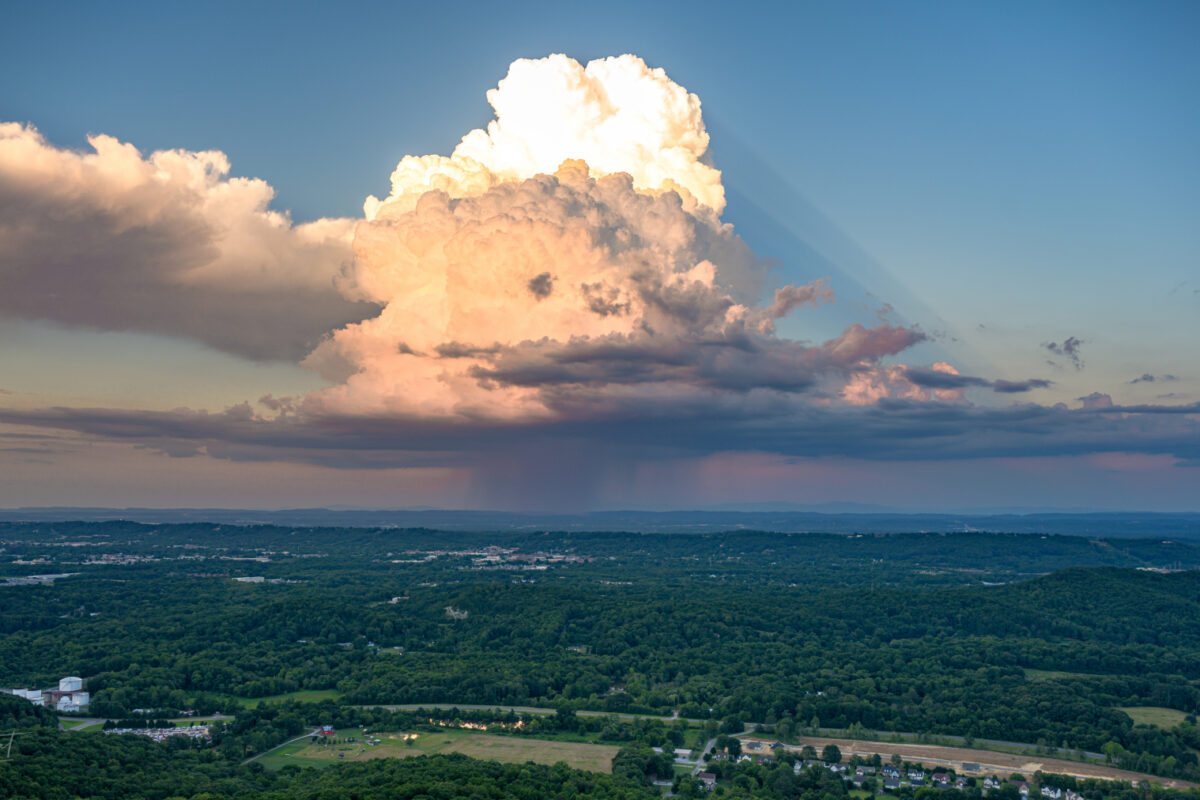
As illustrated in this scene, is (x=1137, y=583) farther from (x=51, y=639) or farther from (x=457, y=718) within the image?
(x=51, y=639)

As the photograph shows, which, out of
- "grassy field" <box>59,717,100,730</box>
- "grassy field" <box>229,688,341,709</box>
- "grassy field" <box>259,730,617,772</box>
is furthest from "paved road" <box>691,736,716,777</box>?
"grassy field" <box>59,717,100,730</box>

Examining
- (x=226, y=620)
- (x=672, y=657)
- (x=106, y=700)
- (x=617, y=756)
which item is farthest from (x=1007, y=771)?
(x=226, y=620)

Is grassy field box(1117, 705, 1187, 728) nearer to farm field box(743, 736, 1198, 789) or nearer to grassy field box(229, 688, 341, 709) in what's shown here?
farm field box(743, 736, 1198, 789)

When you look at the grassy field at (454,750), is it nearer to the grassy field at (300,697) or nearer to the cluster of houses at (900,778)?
the cluster of houses at (900,778)

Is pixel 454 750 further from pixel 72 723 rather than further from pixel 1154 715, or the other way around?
Answer: pixel 1154 715

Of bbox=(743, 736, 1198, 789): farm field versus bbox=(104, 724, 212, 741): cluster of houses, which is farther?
bbox=(104, 724, 212, 741): cluster of houses
